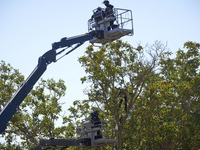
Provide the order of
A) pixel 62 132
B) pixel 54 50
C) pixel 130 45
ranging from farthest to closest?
1. pixel 62 132
2. pixel 130 45
3. pixel 54 50

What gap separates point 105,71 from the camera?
26531 mm

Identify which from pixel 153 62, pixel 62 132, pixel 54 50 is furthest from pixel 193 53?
pixel 54 50

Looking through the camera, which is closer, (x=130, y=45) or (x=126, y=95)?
(x=126, y=95)

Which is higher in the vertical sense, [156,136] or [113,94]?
[113,94]

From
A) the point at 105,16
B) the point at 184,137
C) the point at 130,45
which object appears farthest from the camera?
the point at 184,137

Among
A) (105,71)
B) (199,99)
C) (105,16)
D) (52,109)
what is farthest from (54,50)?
(199,99)

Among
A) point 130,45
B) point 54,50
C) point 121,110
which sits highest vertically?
point 130,45

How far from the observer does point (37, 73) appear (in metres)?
18.4

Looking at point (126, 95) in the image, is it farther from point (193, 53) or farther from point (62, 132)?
point (193, 53)

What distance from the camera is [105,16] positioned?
23.3 metres

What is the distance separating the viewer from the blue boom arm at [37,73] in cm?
1630

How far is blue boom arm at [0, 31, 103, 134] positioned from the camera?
16.3m

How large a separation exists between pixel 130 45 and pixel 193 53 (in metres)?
8.18

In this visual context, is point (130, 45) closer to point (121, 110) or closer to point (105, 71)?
point (105, 71)
